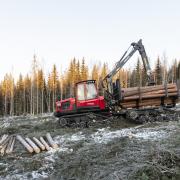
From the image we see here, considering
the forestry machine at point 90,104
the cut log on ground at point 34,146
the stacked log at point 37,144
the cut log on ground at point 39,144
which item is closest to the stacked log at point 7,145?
the stacked log at point 37,144

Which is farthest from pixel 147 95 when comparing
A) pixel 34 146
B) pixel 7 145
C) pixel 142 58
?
pixel 7 145

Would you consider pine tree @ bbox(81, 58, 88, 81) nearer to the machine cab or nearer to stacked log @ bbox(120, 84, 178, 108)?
the machine cab

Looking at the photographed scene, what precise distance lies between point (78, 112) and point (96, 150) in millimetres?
7924

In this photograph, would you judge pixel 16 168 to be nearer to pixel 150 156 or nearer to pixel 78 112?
pixel 150 156

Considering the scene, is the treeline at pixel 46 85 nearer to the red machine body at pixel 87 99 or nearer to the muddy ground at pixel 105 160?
the red machine body at pixel 87 99

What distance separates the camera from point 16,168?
391 inches

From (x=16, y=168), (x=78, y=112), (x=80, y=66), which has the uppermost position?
(x=80, y=66)

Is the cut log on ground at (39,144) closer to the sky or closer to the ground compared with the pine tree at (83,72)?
closer to the ground

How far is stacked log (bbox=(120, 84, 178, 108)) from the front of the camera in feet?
57.3

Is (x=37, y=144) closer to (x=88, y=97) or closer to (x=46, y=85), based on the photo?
(x=88, y=97)

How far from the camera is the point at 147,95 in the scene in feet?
57.6

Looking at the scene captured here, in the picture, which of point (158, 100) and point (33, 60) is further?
point (33, 60)

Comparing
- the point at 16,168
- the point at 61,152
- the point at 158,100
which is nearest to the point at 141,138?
the point at 61,152

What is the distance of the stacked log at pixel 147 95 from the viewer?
17453 mm
